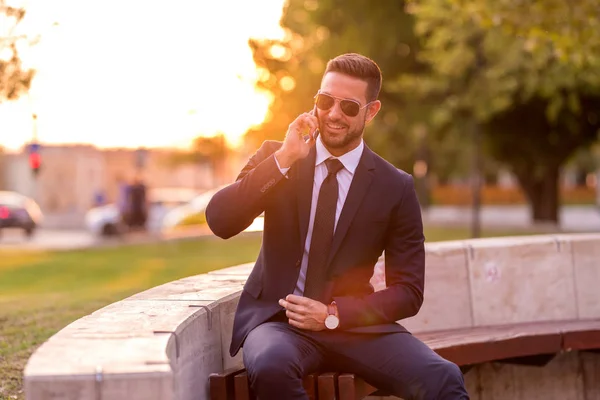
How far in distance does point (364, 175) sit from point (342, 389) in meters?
0.99

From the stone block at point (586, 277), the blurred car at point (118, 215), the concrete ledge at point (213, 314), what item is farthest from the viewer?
the blurred car at point (118, 215)

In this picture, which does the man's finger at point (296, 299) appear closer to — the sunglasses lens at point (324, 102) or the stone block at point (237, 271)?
the sunglasses lens at point (324, 102)

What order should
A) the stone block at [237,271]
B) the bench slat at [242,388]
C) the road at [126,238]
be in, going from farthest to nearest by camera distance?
1. the road at [126,238]
2. the stone block at [237,271]
3. the bench slat at [242,388]

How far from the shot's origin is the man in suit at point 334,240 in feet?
14.2

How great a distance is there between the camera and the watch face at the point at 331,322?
14.3 ft

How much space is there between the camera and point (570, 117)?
24.5 m

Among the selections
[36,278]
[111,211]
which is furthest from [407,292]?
[111,211]

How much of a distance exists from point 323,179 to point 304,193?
12cm

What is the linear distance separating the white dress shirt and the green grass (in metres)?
1.87

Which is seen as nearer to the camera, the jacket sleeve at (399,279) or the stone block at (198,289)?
the jacket sleeve at (399,279)

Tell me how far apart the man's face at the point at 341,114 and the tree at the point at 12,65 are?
424 cm

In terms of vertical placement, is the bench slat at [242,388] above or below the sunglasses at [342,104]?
below

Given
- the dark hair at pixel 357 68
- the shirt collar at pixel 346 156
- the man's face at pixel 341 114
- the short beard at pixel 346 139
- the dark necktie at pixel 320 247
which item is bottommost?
the dark necktie at pixel 320 247

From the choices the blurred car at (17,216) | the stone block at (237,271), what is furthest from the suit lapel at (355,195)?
the blurred car at (17,216)
